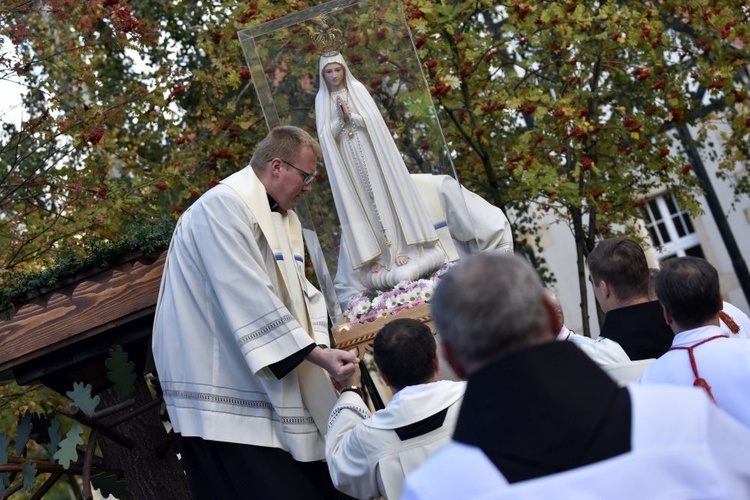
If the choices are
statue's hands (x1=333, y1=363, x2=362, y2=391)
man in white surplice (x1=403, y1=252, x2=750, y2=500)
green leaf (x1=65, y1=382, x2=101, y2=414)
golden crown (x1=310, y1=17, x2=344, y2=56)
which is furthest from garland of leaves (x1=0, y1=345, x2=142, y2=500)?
golden crown (x1=310, y1=17, x2=344, y2=56)

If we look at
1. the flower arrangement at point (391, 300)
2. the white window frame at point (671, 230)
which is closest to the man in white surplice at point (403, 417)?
the flower arrangement at point (391, 300)

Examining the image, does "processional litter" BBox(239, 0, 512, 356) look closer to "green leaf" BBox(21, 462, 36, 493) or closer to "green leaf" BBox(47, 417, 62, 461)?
"green leaf" BBox(47, 417, 62, 461)

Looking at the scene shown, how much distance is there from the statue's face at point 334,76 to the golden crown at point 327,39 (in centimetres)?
11

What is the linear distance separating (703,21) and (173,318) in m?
7.02

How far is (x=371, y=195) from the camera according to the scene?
19.9ft

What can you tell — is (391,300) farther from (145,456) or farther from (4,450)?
(4,450)

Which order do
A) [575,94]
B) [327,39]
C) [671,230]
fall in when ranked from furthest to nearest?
[671,230]
[575,94]
[327,39]

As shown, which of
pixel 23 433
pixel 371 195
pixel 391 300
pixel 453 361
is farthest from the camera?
pixel 371 195

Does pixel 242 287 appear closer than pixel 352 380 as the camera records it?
No

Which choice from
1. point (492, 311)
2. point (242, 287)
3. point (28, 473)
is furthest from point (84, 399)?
point (492, 311)

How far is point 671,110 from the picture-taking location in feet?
29.2

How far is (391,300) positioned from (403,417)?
2162 mm

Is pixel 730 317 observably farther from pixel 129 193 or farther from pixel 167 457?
pixel 129 193

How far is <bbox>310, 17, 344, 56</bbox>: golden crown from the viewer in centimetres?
638
